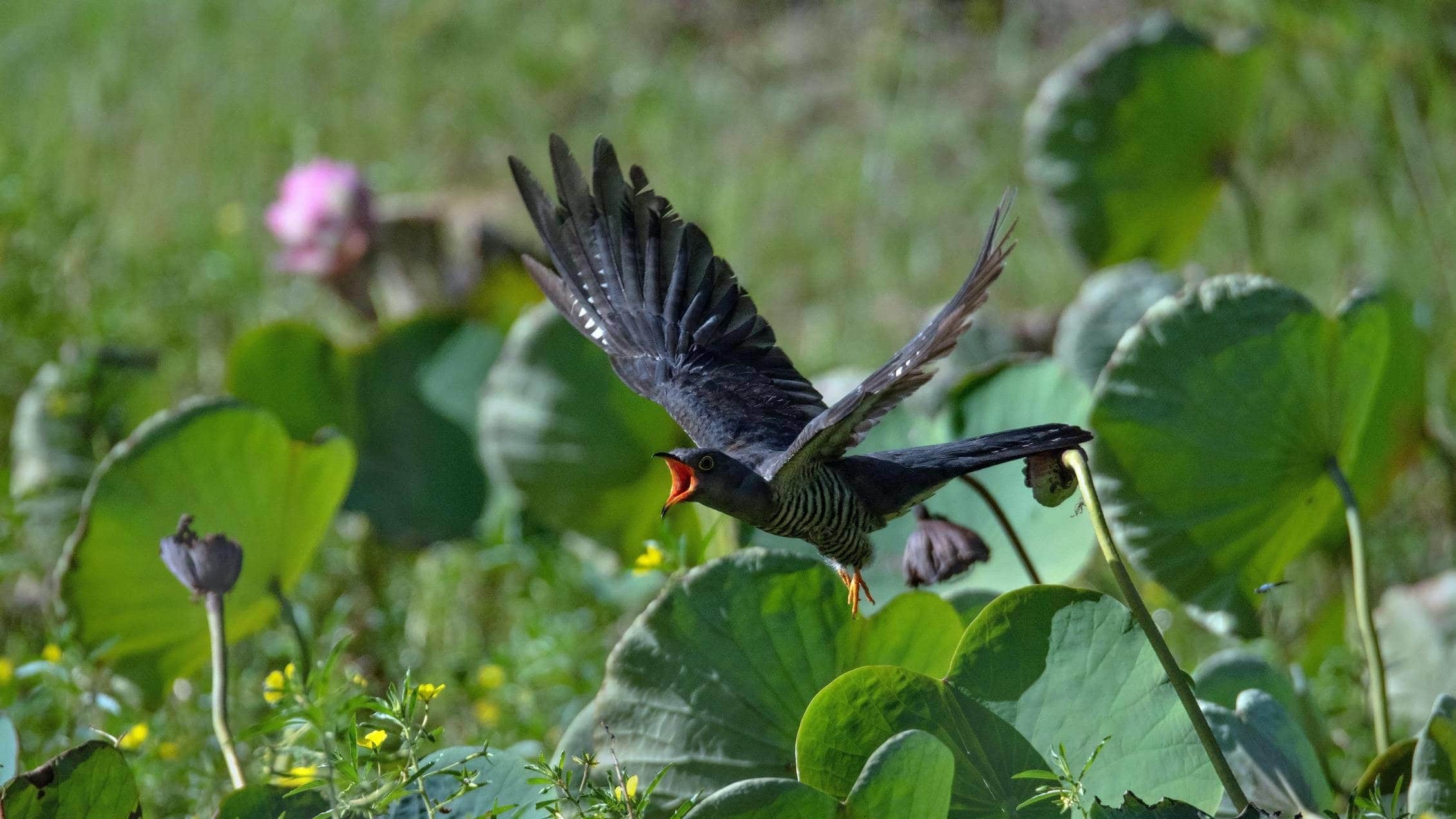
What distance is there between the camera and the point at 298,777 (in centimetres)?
87

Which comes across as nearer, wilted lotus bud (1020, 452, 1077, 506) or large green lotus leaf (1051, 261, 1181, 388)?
wilted lotus bud (1020, 452, 1077, 506)

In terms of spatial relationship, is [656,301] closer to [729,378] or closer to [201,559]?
[729,378]

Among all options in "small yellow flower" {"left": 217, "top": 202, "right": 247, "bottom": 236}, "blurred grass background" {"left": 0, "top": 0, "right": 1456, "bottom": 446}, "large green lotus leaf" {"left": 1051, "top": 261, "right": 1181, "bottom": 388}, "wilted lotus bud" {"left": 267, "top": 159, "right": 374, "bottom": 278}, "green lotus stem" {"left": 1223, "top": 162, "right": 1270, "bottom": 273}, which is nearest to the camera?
"large green lotus leaf" {"left": 1051, "top": 261, "right": 1181, "bottom": 388}

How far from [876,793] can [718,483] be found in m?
0.21

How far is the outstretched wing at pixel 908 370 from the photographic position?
739 millimetres

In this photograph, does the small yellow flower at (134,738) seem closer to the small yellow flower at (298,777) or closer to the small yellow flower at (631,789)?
the small yellow flower at (298,777)

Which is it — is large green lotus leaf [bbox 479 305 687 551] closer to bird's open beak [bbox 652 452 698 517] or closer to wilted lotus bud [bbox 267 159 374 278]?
wilted lotus bud [bbox 267 159 374 278]

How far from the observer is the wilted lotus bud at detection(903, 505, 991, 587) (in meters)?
1.03

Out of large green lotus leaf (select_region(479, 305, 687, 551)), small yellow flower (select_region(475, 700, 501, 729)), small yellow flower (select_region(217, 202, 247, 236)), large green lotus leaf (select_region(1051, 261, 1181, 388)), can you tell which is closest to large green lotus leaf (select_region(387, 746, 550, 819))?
small yellow flower (select_region(475, 700, 501, 729))

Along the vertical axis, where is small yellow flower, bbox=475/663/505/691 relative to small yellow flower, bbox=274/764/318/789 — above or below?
below

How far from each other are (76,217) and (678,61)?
7.79ft

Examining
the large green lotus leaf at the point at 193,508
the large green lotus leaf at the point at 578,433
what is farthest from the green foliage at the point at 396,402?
the large green lotus leaf at the point at 193,508

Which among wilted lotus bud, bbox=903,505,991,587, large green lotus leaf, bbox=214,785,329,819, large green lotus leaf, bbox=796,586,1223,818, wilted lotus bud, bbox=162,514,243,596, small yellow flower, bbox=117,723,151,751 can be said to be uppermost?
wilted lotus bud, bbox=162,514,243,596

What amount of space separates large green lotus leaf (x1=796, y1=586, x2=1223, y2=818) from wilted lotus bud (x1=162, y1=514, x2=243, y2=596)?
1.43ft
